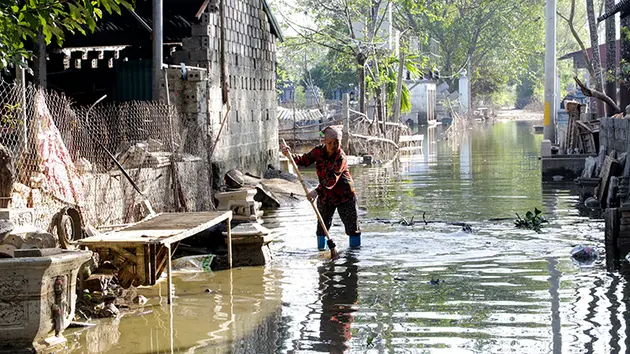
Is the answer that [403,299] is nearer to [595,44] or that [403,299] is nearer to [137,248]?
[137,248]

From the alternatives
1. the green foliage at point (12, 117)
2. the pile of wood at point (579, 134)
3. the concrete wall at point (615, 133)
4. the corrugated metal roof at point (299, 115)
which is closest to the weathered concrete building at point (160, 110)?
the green foliage at point (12, 117)

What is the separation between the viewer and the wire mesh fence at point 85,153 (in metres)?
10.6

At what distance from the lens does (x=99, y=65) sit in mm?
24984

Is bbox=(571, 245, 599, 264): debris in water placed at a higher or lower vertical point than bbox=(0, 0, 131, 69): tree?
lower

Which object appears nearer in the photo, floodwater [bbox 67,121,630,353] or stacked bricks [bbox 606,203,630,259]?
floodwater [bbox 67,121,630,353]

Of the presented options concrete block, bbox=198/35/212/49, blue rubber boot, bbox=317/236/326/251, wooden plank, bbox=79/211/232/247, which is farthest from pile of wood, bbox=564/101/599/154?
wooden plank, bbox=79/211/232/247

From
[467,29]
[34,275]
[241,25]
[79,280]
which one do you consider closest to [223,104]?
[241,25]

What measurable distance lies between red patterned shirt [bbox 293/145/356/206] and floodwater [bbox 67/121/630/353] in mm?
738

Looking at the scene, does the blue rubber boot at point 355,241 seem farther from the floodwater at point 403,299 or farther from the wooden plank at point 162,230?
the wooden plank at point 162,230

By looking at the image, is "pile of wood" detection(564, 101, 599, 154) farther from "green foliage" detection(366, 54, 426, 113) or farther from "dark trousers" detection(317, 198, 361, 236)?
"green foliage" detection(366, 54, 426, 113)

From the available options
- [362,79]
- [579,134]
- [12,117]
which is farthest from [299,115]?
[12,117]

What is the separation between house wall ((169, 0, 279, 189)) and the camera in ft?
59.0

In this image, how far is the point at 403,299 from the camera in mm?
9992

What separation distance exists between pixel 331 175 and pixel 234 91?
9.21 metres
